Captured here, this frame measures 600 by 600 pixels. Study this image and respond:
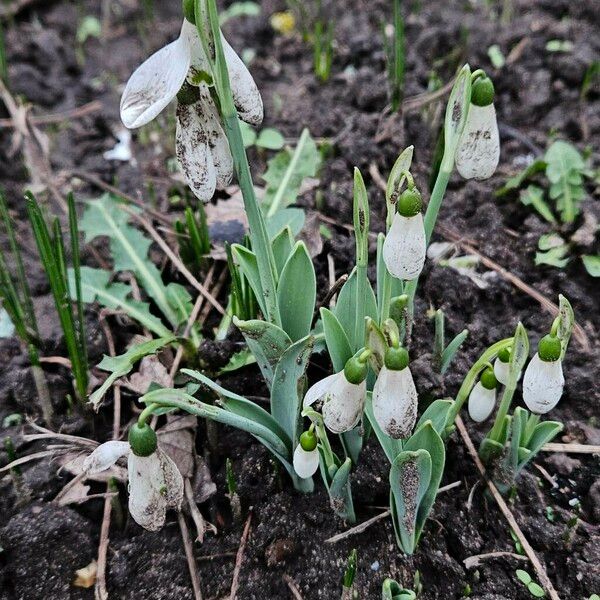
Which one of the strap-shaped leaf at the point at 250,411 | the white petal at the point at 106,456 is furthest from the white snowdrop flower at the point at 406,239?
the white petal at the point at 106,456

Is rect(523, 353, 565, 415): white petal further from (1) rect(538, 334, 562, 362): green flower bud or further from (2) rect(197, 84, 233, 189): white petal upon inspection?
(2) rect(197, 84, 233, 189): white petal

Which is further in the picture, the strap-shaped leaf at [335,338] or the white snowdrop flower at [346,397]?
the strap-shaped leaf at [335,338]

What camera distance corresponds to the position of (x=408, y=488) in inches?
56.2

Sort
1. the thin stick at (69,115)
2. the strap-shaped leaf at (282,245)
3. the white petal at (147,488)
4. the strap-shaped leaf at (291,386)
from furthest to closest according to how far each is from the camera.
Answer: the thin stick at (69,115), the strap-shaped leaf at (282,245), the strap-shaped leaf at (291,386), the white petal at (147,488)

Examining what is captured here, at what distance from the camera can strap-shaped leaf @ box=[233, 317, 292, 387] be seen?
1.43 m

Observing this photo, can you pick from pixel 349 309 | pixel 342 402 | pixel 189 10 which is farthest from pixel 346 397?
pixel 189 10

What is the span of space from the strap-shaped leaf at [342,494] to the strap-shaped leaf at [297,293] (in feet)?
1.07

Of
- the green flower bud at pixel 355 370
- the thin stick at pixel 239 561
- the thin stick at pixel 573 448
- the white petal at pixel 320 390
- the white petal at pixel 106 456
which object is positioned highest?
the green flower bud at pixel 355 370

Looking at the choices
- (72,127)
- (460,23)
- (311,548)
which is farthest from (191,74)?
(460,23)

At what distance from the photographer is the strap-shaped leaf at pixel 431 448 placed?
1.40 metres

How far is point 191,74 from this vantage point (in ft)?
4.04

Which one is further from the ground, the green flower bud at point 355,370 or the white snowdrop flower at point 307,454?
the green flower bud at point 355,370

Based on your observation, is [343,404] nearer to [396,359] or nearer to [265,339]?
[396,359]

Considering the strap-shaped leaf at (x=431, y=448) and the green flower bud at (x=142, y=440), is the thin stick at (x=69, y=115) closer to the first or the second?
the green flower bud at (x=142, y=440)
